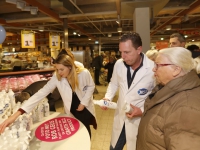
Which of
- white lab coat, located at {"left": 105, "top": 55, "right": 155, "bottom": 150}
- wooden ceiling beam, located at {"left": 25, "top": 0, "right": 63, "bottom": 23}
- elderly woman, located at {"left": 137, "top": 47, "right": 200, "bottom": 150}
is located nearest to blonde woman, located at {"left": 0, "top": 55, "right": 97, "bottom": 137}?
white lab coat, located at {"left": 105, "top": 55, "right": 155, "bottom": 150}

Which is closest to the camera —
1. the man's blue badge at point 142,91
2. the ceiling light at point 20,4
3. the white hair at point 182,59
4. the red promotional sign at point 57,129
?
the white hair at point 182,59

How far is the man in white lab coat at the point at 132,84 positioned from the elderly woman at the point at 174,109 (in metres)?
0.48

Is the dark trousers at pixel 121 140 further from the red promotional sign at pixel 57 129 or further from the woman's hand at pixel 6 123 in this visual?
the woman's hand at pixel 6 123

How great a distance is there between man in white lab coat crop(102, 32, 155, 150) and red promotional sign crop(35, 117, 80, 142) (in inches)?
20.6

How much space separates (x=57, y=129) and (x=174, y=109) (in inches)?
47.0

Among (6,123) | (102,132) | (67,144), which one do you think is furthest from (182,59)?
(102,132)

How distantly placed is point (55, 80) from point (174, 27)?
9.71 metres

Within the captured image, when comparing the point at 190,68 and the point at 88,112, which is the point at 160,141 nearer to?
the point at 190,68

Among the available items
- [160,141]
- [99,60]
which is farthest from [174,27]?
[160,141]

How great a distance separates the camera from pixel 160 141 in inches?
42.8

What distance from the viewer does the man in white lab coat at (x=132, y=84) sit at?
1.71 m

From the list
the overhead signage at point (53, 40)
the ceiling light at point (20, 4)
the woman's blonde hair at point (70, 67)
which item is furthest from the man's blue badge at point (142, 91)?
the overhead signage at point (53, 40)

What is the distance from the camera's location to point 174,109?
1001 mm

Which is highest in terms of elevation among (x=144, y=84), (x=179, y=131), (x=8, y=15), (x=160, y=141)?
(x=8, y=15)
